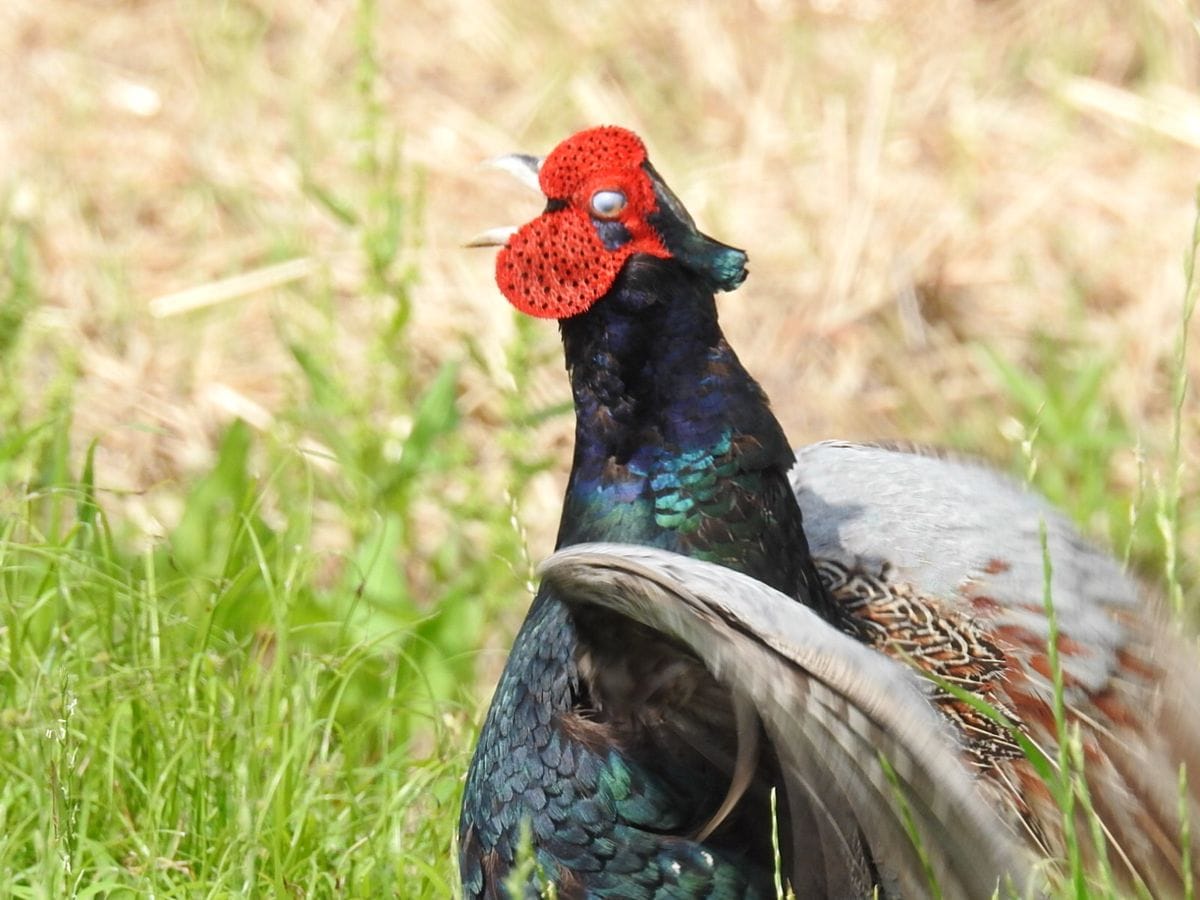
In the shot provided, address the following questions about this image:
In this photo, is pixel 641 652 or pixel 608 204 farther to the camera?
pixel 608 204

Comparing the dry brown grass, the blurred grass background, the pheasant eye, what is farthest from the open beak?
the dry brown grass

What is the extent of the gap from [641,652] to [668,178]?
2823 mm

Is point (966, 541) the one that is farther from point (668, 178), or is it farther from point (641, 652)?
point (668, 178)

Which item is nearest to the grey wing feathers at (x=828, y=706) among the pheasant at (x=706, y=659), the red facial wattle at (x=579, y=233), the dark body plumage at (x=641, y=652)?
the pheasant at (x=706, y=659)

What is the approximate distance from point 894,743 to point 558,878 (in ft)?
1.81

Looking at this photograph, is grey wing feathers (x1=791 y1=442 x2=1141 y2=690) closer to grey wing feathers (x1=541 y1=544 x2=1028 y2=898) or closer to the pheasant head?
the pheasant head

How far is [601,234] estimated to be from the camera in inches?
83.9

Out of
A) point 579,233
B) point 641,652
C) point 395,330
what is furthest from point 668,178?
point 641,652

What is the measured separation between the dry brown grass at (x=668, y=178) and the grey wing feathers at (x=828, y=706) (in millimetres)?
2028

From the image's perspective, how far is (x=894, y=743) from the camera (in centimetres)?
163

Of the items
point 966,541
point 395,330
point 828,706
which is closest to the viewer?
point 828,706

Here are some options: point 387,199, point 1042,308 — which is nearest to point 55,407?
point 387,199

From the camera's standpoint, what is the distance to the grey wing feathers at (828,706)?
1.62 meters

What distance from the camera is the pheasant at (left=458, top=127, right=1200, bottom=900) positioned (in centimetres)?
189
